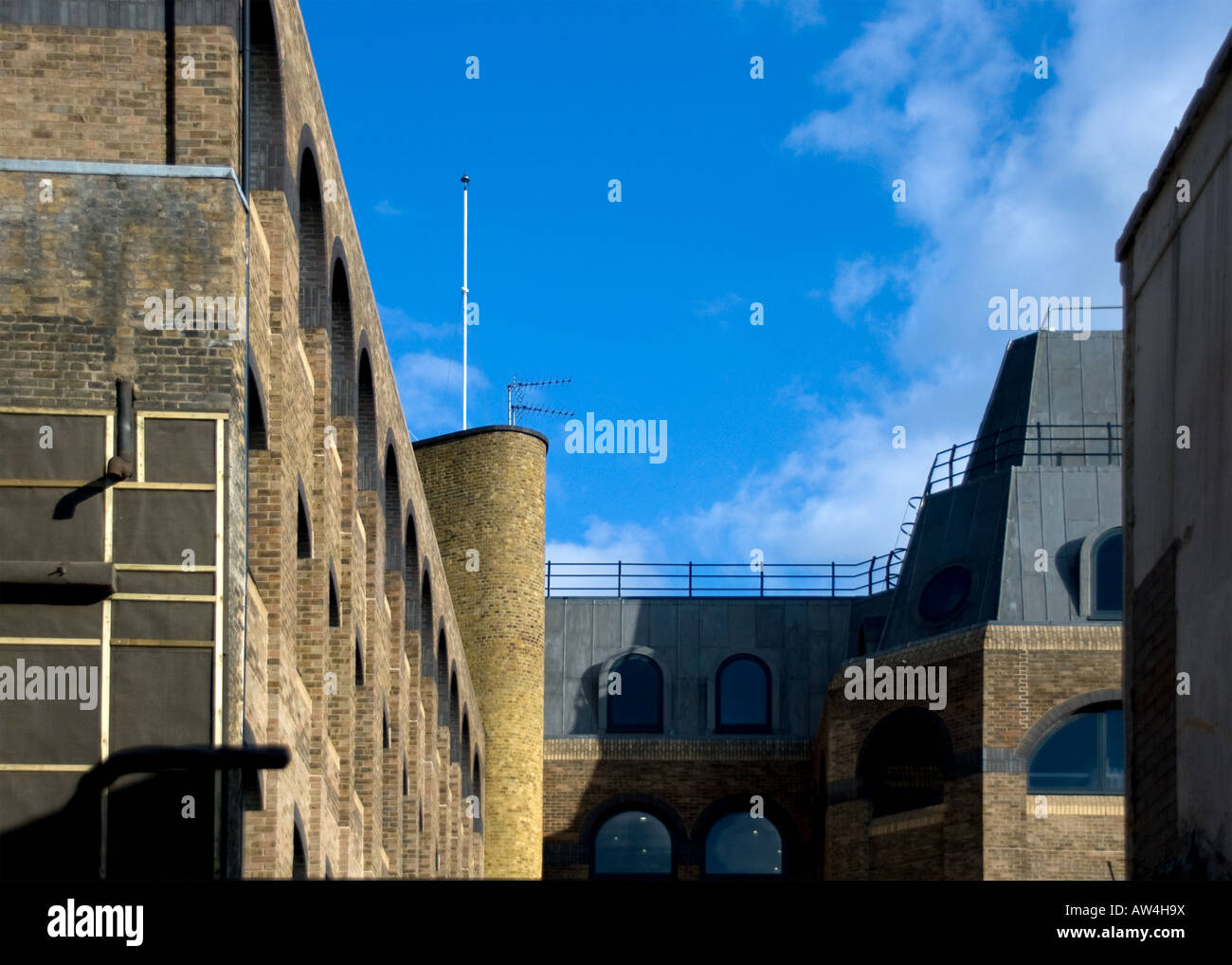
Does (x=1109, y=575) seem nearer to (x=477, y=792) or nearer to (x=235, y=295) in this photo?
(x=477, y=792)

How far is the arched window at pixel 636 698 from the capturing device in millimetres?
51500

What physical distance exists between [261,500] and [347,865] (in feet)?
23.0

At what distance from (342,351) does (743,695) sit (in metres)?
26.4

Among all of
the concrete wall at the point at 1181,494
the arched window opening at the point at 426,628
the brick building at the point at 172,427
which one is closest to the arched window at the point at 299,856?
the brick building at the point at 172,427

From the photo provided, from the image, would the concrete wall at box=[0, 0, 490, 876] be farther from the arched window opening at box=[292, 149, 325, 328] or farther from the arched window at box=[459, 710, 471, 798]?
the arched window at box=[459, 710, 471, 798]

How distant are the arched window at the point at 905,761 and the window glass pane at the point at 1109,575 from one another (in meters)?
3.56

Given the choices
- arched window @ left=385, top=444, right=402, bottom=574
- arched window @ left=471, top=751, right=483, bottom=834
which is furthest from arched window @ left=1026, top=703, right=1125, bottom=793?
arched window @ left=471, top=751, right=483, bottom=834

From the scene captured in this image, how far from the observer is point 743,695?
5206 centimetres

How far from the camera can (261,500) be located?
2119 cm

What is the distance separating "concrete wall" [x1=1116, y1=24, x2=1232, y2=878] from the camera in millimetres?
17766

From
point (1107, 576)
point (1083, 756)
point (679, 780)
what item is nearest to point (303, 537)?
point (1083, 756)

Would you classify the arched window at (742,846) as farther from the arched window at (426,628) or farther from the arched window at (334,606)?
the arched window at (334,606)
